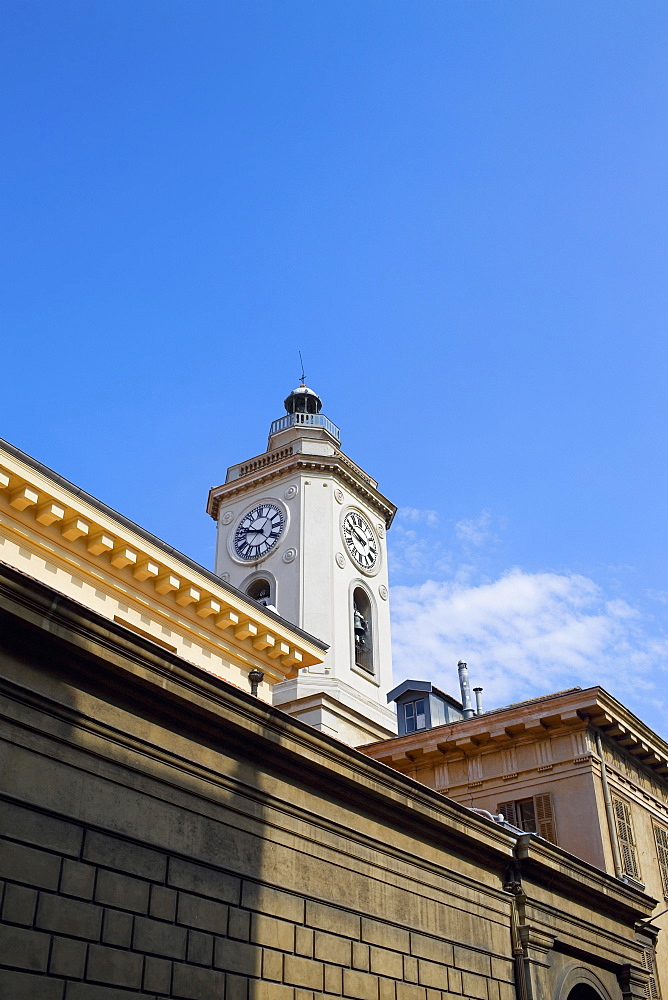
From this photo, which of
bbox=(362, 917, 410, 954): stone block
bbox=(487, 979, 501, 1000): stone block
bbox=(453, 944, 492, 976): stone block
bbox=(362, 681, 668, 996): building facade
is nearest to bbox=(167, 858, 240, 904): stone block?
bbox=(362, 917, 410, 954): stone block

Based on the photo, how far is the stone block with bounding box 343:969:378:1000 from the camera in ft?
36.8

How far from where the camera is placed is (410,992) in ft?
39.8

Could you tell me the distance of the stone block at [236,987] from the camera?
9703 millimetres

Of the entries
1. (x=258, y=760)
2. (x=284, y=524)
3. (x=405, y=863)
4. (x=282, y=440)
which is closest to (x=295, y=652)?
(x=405, y=863)

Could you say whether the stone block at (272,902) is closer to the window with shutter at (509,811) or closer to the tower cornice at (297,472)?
the window with shutter at (509,811)

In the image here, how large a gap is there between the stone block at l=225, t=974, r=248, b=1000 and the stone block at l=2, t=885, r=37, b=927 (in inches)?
99.7

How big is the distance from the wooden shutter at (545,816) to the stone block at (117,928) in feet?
51.9

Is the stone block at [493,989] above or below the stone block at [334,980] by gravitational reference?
above

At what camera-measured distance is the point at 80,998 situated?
830cm

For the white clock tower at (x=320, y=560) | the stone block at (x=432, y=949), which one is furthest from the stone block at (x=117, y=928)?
the white clock tower at (x=320, y=560)

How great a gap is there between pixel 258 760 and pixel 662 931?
645 inches

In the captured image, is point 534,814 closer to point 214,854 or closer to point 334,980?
point 334,980

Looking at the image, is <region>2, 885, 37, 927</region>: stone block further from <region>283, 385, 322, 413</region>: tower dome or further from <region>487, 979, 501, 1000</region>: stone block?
<region>283, 385, 322, 413</region>: tower dome

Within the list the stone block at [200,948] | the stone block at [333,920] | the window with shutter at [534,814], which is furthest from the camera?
the window with shutter at [534,814]
